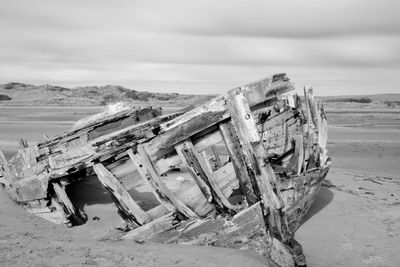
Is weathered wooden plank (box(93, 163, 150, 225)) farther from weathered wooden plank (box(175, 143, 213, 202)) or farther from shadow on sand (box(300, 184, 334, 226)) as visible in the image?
shadow on sand (box(300, 184, 334, 226))

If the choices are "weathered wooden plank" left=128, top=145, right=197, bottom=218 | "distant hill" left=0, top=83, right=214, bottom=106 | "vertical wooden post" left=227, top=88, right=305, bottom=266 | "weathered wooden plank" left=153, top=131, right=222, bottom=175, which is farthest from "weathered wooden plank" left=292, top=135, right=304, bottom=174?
"distant hill" left=0, top=83, right=214, bottom=106

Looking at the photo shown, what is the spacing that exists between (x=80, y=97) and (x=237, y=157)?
58238 mm

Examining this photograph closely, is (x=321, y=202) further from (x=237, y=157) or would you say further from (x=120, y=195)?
(x=120, y=195)

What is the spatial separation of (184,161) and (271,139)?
3.19m

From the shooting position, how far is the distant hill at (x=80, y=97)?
172 ft

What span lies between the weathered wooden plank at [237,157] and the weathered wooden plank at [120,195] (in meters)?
1.27

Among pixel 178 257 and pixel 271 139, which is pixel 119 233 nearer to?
pixel 178 257

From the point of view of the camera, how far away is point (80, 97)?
6016 centimetres

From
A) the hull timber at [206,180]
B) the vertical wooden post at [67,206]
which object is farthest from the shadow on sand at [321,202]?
the vertical wooden post at [67,206]

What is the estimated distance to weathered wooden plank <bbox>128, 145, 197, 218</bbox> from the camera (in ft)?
16.2

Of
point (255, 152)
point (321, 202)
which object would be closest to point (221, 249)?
point (255, 152)

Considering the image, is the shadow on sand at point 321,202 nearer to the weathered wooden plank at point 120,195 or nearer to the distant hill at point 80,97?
the weathered wooden plank at point 120,195

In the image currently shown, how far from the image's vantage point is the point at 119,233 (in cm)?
535

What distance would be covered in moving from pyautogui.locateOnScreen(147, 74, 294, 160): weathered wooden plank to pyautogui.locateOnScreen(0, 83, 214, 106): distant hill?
44567mm
